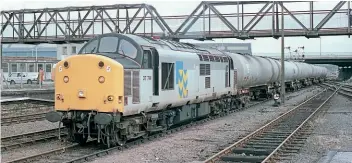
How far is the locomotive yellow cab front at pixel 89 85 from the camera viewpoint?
12.3 meters

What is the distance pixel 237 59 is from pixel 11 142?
14088 mm

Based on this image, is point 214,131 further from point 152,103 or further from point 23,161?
point 23,161

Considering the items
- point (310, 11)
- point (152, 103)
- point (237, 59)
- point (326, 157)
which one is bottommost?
point (326, 157)

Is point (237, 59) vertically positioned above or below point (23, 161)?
above

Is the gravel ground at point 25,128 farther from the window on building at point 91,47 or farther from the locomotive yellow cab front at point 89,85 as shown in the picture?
the window on building at point 91,47

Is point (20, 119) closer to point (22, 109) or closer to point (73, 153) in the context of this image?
point (22, 109)

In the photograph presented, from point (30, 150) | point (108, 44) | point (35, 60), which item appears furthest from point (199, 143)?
point (35, 60)

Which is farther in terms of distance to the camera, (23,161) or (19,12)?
(19,12)

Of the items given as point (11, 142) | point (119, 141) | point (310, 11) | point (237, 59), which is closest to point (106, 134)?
point (119, 141)

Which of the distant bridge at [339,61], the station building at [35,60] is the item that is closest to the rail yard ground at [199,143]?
the station building at [35,60]

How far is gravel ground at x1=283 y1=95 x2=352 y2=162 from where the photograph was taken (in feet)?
39.9

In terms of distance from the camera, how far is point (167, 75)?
15.0 m

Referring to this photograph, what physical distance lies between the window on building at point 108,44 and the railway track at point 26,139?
3.36 m

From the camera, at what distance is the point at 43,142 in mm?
14344
